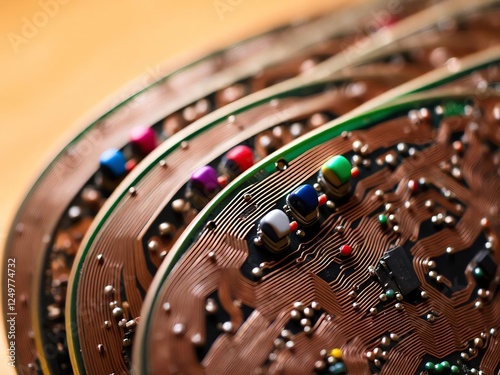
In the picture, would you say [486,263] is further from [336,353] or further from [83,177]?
[83,177]

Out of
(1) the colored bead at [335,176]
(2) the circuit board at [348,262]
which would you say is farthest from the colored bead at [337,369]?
(1) the colored bead at [335,176]

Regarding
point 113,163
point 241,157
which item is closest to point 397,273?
point 241,157

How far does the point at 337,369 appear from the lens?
889 millimetres

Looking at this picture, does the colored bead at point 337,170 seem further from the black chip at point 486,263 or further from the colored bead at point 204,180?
the black chip at point 486,263

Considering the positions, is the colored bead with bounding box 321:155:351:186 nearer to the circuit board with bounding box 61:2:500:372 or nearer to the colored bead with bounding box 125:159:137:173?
the circuit board with bounding box 61:2:500:372

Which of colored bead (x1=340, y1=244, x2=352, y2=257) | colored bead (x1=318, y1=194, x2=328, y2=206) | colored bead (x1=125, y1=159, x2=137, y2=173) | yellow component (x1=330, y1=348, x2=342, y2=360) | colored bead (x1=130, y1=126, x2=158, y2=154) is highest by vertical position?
colored bead (x1=130, y1=126, x2=158, y2=154)

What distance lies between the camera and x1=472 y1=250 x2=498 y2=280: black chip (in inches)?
42.5

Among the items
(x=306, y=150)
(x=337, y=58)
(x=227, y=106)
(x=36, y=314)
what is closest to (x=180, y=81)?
(x=227, y=106)

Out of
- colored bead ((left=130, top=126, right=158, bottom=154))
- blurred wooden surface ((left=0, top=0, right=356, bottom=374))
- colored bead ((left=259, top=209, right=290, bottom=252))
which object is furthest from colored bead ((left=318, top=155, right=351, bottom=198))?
blurred wooden surface ((left=0, top=0, right=356, bottom=374))

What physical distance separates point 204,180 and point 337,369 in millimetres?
365

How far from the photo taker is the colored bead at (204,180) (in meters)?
1.00

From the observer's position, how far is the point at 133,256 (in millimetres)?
980

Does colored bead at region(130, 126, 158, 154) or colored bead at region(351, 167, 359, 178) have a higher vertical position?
colored bead at region(130, 126, 158, 154)

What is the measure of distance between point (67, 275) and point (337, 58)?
77cm
